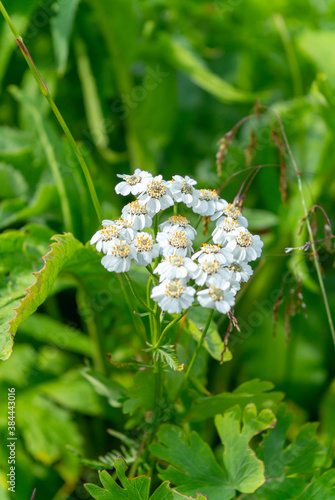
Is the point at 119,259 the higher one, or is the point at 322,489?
the point at 119,259

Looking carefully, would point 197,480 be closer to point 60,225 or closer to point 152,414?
point 152,414

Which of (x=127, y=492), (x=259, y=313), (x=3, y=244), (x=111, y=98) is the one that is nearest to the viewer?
(x=127, y=492)

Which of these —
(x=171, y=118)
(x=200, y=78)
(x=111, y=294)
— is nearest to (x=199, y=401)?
(x=111, y=294)

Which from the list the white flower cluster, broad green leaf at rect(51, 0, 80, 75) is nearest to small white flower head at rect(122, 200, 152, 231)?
the white flower cluster

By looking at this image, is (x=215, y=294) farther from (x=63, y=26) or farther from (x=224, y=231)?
(x=63, y=26)

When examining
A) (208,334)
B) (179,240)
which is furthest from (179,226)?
(208,334)

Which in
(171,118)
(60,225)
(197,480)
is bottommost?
(197,480)

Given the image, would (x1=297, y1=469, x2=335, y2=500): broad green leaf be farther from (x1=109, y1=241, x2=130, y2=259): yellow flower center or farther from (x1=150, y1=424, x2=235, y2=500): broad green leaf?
(x1=109, y1=241, x2=130, y2=259): yellow flower center

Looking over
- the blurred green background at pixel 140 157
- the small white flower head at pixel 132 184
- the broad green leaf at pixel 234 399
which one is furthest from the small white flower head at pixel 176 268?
the blurred green background at pixel 140 157
